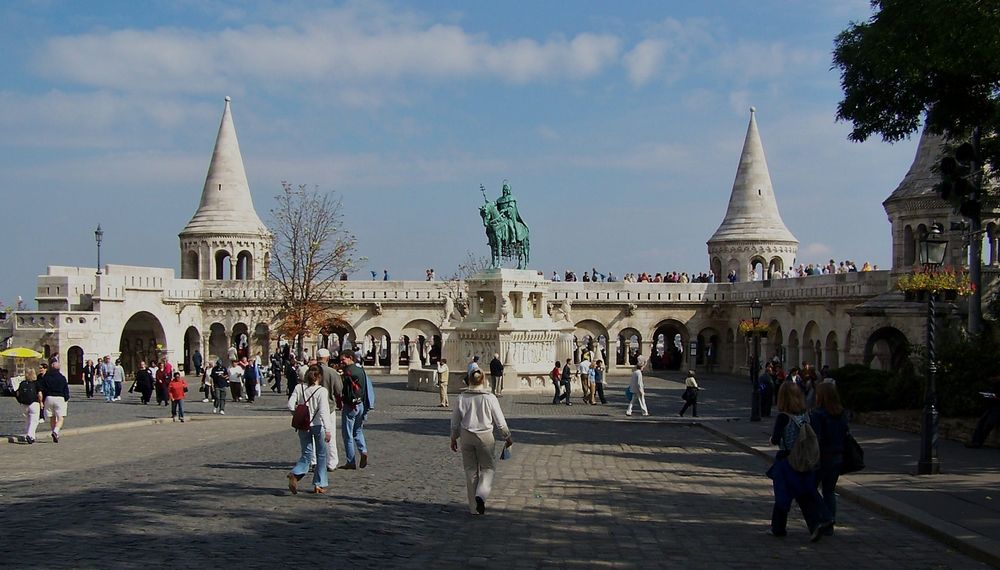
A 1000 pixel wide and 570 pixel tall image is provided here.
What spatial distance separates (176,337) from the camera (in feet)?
143

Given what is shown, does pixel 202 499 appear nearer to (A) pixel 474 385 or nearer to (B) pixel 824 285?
(A) pixel 474 385

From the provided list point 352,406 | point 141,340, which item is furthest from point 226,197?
point 352,406

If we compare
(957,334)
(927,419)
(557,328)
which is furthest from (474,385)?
(557,328)

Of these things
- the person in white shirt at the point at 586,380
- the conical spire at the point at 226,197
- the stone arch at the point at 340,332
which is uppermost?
the conical spire at the point at 226,197

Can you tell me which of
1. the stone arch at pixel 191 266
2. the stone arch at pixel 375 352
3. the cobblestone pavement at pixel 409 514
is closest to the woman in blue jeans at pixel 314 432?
the cobblestone pavement at pixel 409 514

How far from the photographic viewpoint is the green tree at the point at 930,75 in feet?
47.7

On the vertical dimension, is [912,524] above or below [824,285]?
below

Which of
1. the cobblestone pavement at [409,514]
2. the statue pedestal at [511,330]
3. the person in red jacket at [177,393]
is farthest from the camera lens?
the statue pedestal at [511,330]

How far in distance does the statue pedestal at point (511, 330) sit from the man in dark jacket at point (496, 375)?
1.39m

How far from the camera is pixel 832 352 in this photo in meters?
34.9

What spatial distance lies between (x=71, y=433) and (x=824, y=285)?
24561 millimetres

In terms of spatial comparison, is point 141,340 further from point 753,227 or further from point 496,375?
point 753,227

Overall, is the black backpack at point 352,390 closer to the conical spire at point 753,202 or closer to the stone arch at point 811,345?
the stone arch at point 811,345

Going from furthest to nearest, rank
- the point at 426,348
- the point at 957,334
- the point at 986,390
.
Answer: the point at 426,348 < the point at 957,334 < the point at 986,390
